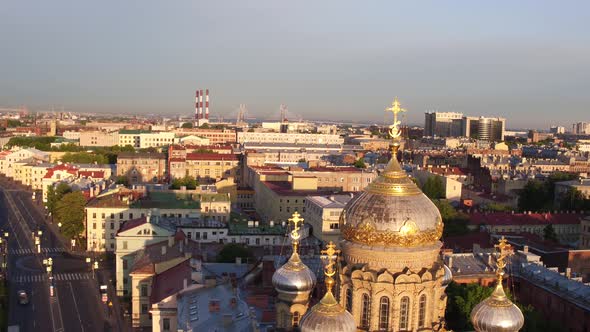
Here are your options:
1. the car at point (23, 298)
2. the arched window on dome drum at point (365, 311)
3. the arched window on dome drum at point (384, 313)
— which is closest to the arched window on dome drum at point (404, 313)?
the arched window on dome drum at point (384, 313)

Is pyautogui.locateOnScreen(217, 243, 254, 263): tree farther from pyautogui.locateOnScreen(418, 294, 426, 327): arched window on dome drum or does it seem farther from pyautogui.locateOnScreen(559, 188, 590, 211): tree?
pyautogui.locateOnScreen(559, 188, 590, 211): tree

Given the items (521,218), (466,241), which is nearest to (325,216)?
(466,241)

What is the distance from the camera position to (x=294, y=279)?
92.3 feet

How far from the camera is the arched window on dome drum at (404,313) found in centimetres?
2516

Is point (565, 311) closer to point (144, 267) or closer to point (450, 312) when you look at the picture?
point (450, 312)

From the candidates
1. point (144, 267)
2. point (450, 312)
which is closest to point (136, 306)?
point (144, 267)

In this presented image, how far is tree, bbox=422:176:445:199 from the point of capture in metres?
99.4

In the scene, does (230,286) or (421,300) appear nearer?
(421,300)

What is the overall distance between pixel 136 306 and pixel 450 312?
23.7 metres

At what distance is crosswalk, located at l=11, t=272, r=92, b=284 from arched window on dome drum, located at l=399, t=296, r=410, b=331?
4693cm

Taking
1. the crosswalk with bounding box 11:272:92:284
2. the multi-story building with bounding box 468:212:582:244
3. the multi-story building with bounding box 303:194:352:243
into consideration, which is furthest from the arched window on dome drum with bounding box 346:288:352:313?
the multi-story building with bounding box 468:212:582:244

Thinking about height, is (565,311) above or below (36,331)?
above

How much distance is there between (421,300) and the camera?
25.5m

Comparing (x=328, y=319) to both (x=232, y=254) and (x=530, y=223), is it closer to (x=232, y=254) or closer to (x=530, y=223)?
(x=232, y=254)
